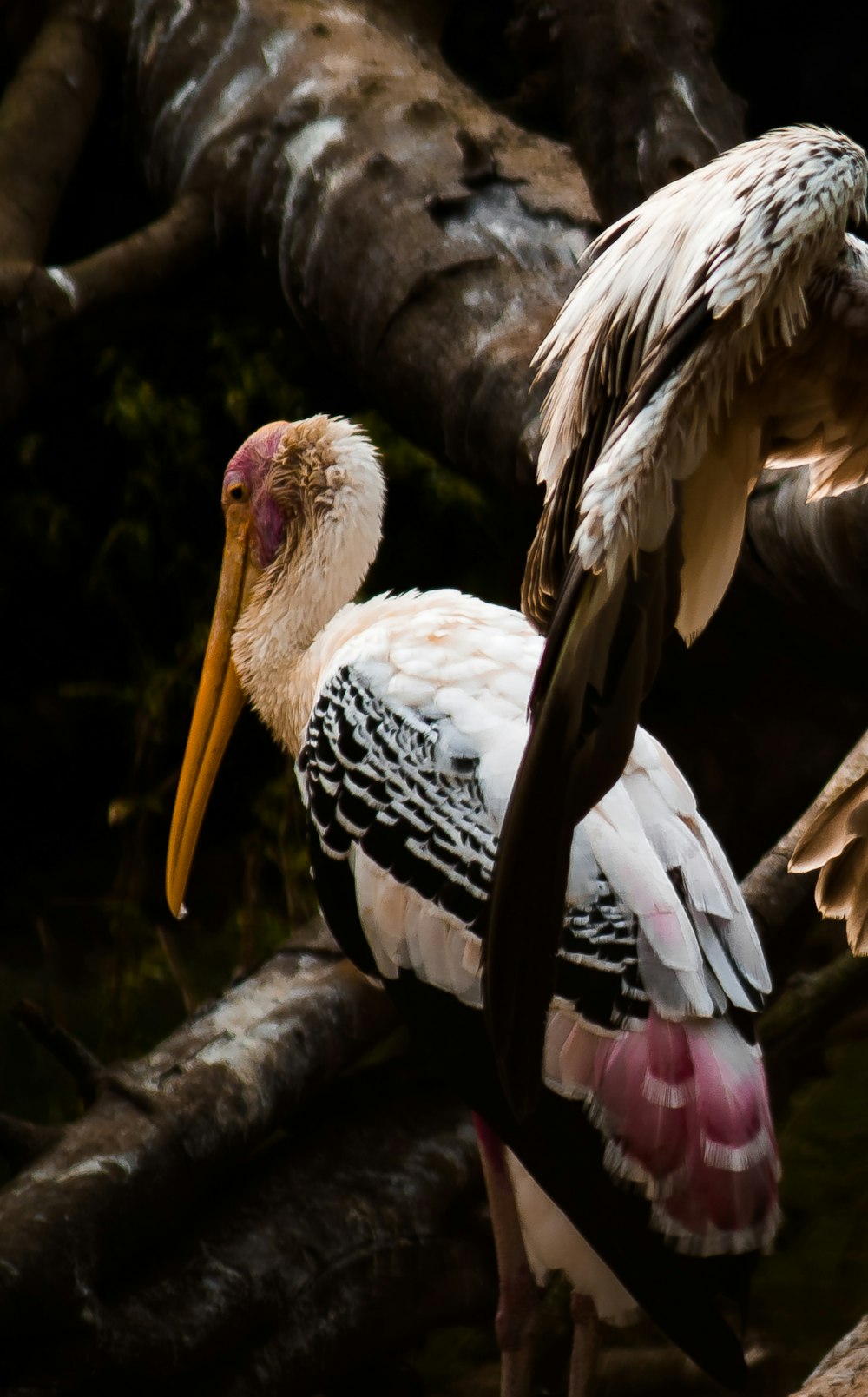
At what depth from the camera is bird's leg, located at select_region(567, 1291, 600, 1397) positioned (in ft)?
5.44

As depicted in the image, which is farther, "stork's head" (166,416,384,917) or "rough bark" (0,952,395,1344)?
"stork's head" (166,416,384,917)

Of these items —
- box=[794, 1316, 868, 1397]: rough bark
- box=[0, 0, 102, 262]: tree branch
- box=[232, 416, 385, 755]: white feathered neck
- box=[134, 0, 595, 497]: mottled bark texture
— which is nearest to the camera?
box=[794, 1316, 868, 1397]: rough bark

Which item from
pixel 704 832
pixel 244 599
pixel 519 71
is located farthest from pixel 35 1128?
pixel 519 71

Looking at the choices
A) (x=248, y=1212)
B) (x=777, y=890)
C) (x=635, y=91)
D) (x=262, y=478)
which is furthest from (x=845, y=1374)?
(x=635, y=91)

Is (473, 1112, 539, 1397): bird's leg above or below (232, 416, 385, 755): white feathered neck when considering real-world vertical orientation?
below

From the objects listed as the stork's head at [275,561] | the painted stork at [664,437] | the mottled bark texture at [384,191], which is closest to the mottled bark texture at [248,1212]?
the stork's head at [275,561]

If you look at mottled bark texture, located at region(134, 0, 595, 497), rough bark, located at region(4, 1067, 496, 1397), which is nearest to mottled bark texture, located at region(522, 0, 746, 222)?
mottled bark texture, located at region(134, 0, 595, 497)

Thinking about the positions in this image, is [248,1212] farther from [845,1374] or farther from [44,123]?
[44,123]

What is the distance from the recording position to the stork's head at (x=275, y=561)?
1.94 meters

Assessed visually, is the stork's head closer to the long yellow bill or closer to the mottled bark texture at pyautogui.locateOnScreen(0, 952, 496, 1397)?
the long yellow bill

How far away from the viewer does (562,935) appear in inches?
52.7

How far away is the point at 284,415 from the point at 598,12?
35.8 inches

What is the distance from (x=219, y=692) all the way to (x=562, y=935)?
0.85 m

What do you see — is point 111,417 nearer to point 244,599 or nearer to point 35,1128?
point 244,599
